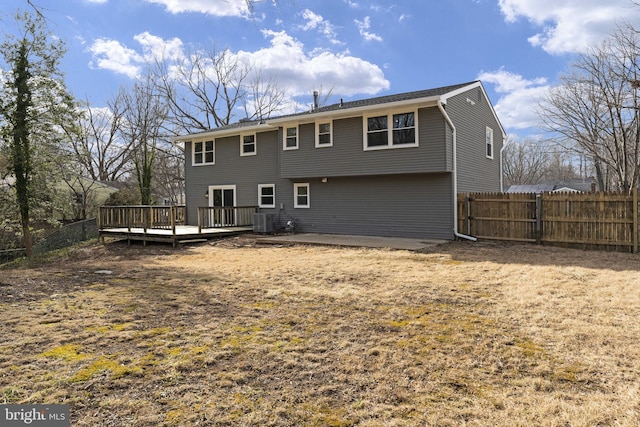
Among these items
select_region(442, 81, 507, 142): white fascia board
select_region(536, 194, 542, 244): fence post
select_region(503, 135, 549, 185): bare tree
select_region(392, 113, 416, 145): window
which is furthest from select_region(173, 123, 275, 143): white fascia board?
select_region(503, 135, 549, 185): bare tree

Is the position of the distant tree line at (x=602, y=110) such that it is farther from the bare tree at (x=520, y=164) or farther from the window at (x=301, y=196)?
the bare tree at (x=520, y=164)

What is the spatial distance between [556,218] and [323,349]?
10.2 m

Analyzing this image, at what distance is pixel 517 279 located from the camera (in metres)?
6.38

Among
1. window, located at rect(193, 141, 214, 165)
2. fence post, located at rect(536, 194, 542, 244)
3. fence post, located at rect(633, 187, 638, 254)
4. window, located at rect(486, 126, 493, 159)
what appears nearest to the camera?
fence post, located at rect(633, 187, 638, 254)

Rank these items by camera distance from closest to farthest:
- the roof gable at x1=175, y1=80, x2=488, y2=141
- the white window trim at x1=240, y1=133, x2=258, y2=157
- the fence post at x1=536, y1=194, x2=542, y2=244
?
the fence post at x1=536, y1=194, x2=542, y2=244 < the roof gable at x1=175, y1=80, x2=488, y2=141 < the white window trim at x1=240, y1=133, x2=258, y2=157

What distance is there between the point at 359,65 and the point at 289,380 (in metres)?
24.4

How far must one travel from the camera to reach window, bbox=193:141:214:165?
60.6ft

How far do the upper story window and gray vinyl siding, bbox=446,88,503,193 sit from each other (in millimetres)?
1319

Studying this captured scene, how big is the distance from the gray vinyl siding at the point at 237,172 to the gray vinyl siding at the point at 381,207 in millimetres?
1555

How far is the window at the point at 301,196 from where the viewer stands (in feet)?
51.4

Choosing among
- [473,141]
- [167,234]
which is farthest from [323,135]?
[167,234]

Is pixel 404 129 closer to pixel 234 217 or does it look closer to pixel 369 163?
pixel 369 163

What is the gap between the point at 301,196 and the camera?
15.8 m

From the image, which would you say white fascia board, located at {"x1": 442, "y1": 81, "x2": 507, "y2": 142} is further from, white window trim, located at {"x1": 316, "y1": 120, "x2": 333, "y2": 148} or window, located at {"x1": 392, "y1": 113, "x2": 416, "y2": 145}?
white window trim, located at {"x1": 316, "y1": 120, "x2": 333, "y2": 148}
